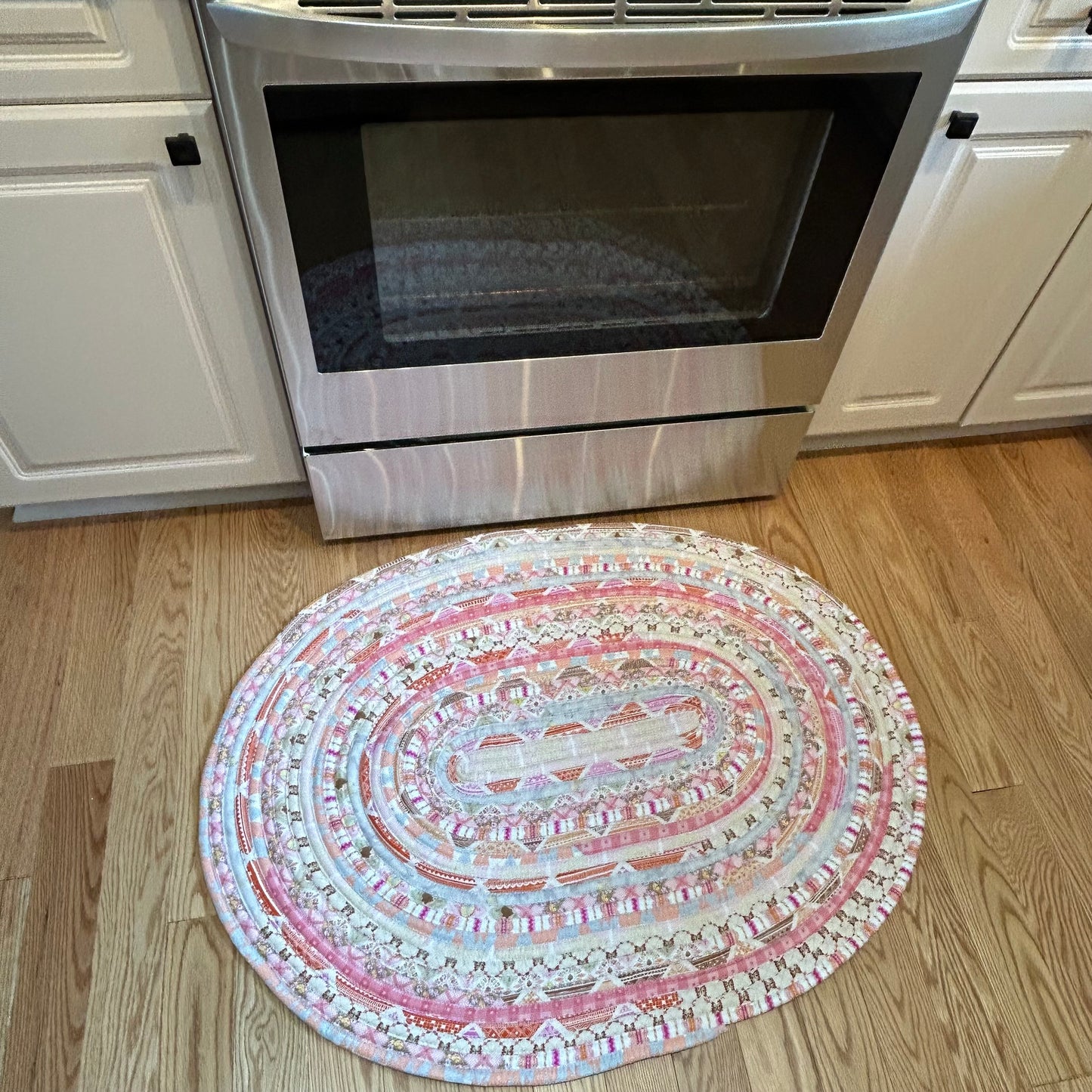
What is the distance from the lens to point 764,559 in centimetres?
141

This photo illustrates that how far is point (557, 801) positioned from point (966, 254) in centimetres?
91

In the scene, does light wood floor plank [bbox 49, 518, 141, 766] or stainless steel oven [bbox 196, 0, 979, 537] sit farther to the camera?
light wood floor plank [bbox 49, 518, 141, 766]

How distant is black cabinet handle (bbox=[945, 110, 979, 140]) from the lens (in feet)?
3.42

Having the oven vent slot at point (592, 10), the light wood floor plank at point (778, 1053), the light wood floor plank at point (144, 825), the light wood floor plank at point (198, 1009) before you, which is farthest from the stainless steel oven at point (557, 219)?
the light wood floor plank at point (778, 1053)

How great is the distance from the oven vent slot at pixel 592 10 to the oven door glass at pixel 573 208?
6 centimetres

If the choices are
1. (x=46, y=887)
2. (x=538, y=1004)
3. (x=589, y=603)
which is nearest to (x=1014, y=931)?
(x=538, y=1004)

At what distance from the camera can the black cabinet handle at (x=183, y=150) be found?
0.92m

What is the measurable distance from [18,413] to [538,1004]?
3.22 ft

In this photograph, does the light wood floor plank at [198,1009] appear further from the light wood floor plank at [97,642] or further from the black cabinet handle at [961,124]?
the black cabinet handle at [961,124]

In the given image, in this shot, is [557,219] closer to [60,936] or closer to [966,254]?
[966,254]

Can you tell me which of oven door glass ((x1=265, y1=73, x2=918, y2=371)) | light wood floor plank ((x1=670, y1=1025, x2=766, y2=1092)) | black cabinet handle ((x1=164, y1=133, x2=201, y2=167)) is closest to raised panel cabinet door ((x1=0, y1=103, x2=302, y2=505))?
black cabinet handle ((x1=164, y1=133, x2=201, y2=167))

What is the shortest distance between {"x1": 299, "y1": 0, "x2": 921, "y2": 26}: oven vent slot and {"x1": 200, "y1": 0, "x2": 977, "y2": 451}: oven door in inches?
0.5

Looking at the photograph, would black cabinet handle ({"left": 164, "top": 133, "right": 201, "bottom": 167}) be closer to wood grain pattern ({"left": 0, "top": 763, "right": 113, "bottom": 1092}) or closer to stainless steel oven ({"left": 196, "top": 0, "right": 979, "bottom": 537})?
stainless steel oven ({"left": 196, "top": 0, "right": 979, "bottom": 537})

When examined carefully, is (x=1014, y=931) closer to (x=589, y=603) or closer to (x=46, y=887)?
(x=589, y=603)
